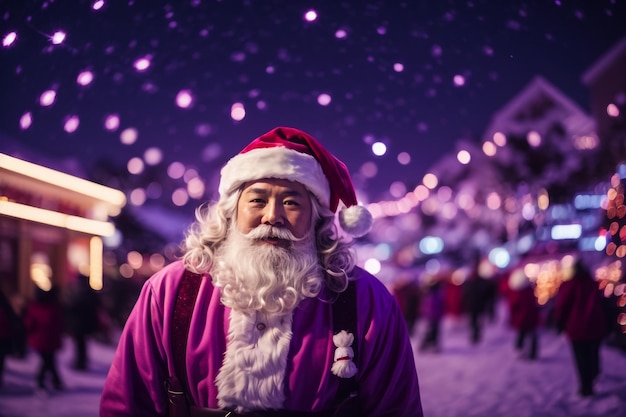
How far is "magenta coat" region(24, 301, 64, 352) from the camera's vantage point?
7.86m

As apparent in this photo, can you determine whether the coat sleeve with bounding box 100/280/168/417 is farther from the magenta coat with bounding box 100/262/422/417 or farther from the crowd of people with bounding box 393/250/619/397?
the crowd of people with bounding box 393/250/619/397

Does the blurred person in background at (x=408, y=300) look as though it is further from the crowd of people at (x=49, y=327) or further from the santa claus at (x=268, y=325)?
the santa claus at (x=268, y=325)

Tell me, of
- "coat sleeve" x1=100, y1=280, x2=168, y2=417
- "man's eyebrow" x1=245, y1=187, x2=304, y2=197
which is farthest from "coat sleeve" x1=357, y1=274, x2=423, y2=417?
"coat sleeve" x1=100, y1=280, x2=168, y2=417

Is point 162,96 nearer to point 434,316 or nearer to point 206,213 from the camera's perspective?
point 206,213

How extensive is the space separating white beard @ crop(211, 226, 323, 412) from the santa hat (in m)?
0.25

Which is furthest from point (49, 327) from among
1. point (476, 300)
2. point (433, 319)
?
point (476, 300)

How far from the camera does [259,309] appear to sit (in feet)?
8.19

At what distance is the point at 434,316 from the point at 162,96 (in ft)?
27.0

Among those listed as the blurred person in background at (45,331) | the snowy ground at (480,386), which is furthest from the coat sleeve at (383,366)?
the blurred person in background at (45,331)

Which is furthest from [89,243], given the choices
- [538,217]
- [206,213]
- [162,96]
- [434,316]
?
[206,213]

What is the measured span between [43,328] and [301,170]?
657cm

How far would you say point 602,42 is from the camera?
210 inches

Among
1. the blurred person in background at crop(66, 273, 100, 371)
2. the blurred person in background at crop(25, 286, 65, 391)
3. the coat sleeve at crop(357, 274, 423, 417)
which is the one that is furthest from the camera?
the blurred person in background at crop(66, 273, 100, 371)

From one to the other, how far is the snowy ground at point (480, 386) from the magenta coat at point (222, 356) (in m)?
4.38
